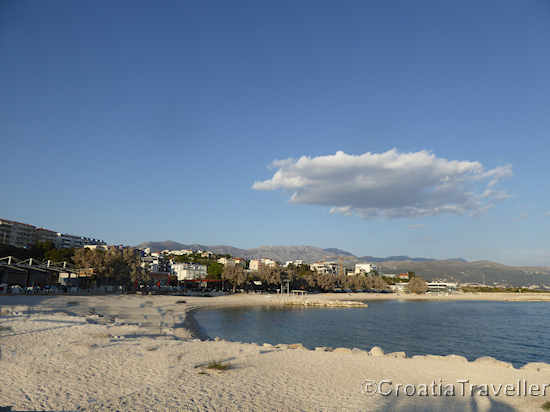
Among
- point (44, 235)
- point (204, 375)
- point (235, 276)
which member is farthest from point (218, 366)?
point (44, 235)

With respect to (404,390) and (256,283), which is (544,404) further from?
(256,283)

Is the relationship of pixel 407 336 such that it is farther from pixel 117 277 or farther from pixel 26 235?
pixel 26 235

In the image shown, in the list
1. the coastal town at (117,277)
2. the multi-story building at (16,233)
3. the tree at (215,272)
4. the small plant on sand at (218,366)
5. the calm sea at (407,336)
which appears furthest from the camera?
the multi-story building at (16,233)

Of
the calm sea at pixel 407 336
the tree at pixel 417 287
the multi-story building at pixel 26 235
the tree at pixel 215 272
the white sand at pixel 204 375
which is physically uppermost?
the multi-story building at pixel 26 235

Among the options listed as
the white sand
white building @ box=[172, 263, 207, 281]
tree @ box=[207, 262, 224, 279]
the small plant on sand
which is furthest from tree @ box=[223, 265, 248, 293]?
the small plant on sand

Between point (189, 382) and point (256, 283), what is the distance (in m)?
89.5

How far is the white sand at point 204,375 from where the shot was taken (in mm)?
9320

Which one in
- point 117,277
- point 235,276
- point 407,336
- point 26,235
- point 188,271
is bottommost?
point 407,336

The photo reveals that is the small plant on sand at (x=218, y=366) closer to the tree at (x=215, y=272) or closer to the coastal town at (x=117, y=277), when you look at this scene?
the coastal town at (x=117, y=277)

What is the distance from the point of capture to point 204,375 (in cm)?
1171

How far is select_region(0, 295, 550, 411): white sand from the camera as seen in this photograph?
932 centimetres

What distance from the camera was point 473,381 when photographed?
12.3 meters

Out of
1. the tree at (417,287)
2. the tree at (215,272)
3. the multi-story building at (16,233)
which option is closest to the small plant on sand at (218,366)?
A: the tree at (215,272)

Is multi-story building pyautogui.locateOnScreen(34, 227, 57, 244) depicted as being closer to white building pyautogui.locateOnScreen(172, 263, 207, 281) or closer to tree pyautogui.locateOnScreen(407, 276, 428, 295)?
white building pyautogui.locateOnScreen(172, 263, 207, 281)
